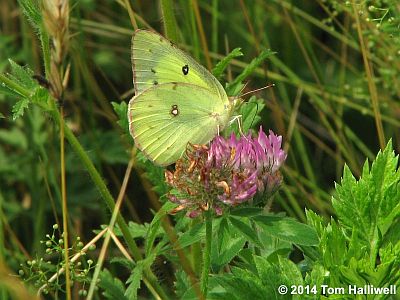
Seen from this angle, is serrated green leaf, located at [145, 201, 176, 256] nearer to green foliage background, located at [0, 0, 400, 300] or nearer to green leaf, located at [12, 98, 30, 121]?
green leaf, located at [12, 98, 30, 121]

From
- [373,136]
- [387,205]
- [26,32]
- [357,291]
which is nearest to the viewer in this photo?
A: [357,291]

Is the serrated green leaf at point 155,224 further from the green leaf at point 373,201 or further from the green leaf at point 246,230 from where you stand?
the green leaf at point 373,201

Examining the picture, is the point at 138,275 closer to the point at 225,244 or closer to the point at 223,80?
the point at 225,244

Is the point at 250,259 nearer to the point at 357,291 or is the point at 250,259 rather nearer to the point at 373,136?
the point at 357,291

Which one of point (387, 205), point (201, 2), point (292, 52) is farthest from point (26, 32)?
point (387, 205)

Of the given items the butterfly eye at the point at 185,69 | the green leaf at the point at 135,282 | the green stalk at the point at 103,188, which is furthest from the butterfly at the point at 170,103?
the green leaf at the point at 135,282

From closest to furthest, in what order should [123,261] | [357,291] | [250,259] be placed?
[357,291], [250,259], [123,261]
